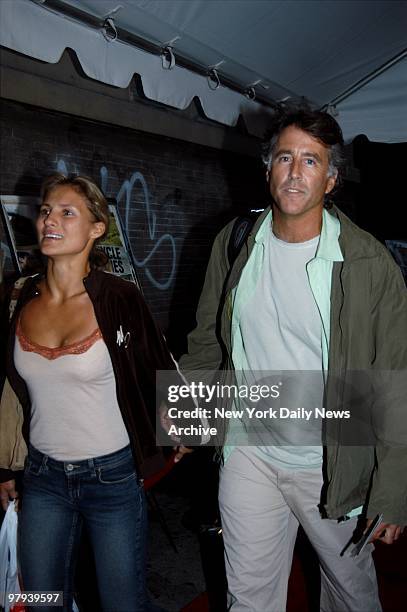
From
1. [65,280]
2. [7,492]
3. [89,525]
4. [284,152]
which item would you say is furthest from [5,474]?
[284,152]

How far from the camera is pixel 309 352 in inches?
87.2

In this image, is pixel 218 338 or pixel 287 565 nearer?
pixel 287 565

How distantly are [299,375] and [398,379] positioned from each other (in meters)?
0.38

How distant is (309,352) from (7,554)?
1.52 m

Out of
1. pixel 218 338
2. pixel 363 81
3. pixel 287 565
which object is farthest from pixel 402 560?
pixel 363 81

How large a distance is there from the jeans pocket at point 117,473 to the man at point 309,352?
0.43 m

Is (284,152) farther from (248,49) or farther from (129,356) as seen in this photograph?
(248,49)

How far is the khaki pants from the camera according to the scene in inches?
87.6

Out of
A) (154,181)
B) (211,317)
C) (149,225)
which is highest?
(154,181)

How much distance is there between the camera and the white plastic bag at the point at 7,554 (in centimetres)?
235

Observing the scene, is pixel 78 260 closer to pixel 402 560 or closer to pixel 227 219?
pixel 402 560

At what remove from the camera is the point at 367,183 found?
8438 millimetres

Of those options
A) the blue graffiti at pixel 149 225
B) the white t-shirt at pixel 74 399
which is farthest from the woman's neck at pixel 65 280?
the blue graffiti at pixel 149 225

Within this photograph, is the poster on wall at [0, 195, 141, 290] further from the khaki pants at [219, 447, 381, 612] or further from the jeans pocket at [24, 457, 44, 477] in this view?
the khaki pants at [219, 447, 381, 612]
